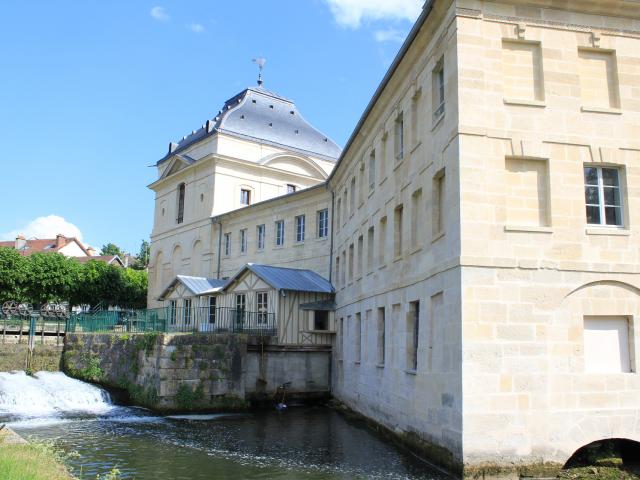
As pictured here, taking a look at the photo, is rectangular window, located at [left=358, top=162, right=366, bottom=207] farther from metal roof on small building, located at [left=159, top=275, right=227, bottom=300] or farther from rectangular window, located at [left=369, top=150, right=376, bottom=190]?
metal roof on small building, located at [left=159, top=275, right=227, bottom=300]

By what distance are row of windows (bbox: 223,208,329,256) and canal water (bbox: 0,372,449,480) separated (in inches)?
412

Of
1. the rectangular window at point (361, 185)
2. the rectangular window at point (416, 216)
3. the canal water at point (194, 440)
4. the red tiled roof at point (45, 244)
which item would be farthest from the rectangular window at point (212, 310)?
the red tiled roof at point (45, 244)

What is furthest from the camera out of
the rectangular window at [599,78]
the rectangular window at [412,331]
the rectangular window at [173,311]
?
the rectangular window at [173,311]

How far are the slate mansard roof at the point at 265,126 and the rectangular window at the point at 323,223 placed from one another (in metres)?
13.7

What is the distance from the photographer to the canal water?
11227mm

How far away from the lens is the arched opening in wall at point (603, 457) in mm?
10398

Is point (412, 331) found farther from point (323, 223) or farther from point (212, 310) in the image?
point (212, 310)

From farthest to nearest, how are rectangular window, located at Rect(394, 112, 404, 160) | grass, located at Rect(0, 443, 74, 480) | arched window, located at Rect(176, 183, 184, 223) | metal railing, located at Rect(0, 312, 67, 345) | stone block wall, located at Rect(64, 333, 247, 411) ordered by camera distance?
arched window, located at Rect(176, 183, 184, 223)
metal railing, located at Rect(0, 312, 67, 345)
stone block wall, located at Rect(64, 333, 247, 411)
rectangular window, located at Rect(394, 112, 404, 160)
grass, located at Rect(0, 443, 74, 480)

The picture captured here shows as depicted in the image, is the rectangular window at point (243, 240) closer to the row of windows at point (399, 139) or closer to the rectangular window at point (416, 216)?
the row of windows at point (399, 139)

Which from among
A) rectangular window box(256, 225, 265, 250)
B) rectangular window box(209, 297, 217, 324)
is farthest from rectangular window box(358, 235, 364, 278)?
rectangular window box(256, 225, 265, 250)

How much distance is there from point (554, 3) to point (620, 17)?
57.6 inches

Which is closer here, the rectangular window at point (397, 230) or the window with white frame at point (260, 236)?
the rectangular window at point (397, 230)

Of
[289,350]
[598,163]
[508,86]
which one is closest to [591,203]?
[598,163]

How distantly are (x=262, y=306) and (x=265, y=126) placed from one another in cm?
2195
